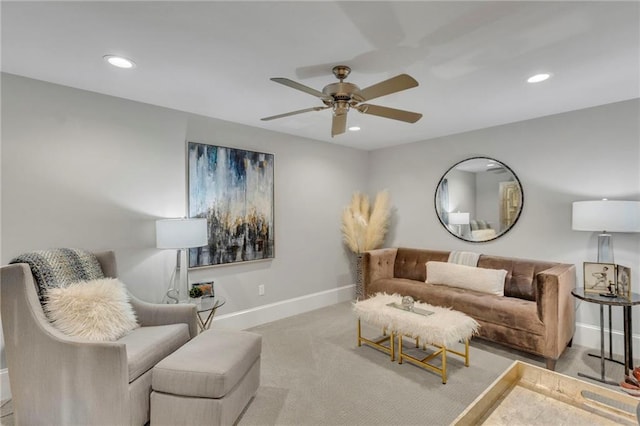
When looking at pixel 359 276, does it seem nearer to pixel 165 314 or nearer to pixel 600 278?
pixel 600 278

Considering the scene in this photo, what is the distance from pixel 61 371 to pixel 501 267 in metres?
3.82

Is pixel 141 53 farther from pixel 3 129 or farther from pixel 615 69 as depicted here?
pixel 615 69

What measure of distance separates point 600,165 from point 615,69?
1.11m

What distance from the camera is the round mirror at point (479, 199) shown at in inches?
141

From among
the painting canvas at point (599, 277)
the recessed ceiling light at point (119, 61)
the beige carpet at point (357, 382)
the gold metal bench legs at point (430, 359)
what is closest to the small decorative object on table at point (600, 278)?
the painting canvas at point (599, 277)

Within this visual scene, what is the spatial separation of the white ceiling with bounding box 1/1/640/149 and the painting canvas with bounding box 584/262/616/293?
1.48m

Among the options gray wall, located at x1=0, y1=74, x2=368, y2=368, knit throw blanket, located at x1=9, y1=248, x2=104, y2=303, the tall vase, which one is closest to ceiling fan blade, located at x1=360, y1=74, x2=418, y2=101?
gray wall, located at x1=0, y1=74, x2=368, y2=368

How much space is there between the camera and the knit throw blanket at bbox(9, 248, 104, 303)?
1.91 m

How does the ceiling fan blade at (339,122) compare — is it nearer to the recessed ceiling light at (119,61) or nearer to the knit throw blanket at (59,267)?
the recessed ceiling light at (119,61)

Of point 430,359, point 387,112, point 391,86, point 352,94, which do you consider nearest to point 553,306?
point 430,359

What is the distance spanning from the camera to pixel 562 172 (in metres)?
3.21

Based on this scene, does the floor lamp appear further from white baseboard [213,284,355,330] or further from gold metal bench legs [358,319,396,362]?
gold metal bench legs [358,319,396,362]

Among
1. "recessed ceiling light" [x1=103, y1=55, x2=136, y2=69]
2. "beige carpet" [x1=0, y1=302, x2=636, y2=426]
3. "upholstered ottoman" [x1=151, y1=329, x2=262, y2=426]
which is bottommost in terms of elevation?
"beige carpet" [x1=0, y1=302, x2=636, y2=426]

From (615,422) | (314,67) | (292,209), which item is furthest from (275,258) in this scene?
(615,422)
